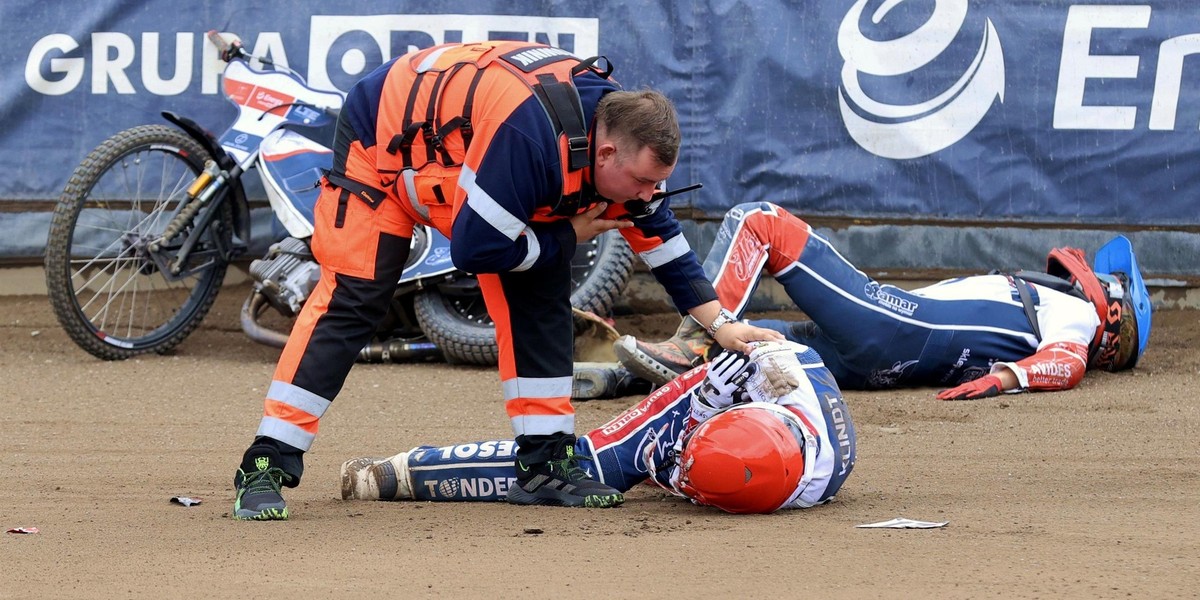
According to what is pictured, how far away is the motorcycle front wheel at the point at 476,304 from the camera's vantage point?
7086mm

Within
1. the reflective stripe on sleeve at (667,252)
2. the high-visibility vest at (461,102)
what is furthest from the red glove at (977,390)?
the high-visibility vest at (461,102)

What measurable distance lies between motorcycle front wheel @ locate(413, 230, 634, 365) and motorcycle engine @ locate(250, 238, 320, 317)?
1.84 feet

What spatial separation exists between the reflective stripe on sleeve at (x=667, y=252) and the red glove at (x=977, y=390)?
2086 mm

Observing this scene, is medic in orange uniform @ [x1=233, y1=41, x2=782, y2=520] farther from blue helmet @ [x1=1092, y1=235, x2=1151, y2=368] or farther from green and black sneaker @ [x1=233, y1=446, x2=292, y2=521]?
blue helmet @ [x1=1092, y1=235, x2=1151, y2=368]

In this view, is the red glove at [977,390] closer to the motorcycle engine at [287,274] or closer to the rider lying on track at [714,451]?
the rider lying on track at [714,451]

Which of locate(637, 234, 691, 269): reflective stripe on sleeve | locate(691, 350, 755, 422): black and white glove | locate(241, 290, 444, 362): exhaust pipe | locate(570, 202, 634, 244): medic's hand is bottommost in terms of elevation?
locate(241, 290, 444, 362): exhaust pipe

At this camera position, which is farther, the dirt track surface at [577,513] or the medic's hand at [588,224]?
the medic's hand at [588,224]

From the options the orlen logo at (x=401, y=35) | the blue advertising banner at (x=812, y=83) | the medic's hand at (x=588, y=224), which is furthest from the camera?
the orlen logo at (x=401, y=35)

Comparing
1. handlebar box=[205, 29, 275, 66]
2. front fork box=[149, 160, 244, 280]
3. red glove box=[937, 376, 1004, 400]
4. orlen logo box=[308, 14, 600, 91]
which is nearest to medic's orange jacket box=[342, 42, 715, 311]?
red glove box=[937, 376, 1004, 400]

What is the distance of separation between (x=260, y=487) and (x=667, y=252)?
142 centimetres

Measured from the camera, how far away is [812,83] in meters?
7.68

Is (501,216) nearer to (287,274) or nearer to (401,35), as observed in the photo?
(287,274)

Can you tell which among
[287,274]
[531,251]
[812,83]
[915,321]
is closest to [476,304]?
[287,274]

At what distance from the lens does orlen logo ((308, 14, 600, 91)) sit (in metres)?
7.69
